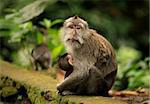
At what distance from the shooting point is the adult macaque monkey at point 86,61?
638 centimetres

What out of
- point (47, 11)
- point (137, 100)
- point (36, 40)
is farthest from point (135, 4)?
point (137, 100)

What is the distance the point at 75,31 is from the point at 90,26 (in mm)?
6514

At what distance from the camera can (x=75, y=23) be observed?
6.31 m

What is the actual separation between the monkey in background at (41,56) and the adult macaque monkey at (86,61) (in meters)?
2.47

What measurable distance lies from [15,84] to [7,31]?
2839 millimetres

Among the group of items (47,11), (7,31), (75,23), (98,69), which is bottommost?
(98,69)

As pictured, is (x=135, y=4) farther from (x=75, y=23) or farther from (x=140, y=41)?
(x=75, y=23)

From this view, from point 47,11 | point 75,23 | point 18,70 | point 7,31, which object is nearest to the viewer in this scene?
point 75,23

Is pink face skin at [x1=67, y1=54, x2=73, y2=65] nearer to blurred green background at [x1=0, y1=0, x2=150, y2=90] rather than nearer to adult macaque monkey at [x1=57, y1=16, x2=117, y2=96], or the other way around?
adult macaque monkey at [x1=57, y1=16, x2=117, y2=96]

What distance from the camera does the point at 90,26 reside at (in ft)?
42.0

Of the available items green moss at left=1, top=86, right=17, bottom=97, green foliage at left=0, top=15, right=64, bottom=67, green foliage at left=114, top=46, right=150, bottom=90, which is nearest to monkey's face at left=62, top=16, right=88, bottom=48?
green moss at left=1, top=86, right=17, bottom=97

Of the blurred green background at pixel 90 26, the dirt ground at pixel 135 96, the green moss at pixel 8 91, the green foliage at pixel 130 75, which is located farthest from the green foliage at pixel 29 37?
the dirt ground at pixel 135 96

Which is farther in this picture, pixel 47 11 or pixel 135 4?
pixel 135 4

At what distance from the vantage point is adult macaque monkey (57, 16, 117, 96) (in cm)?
638
